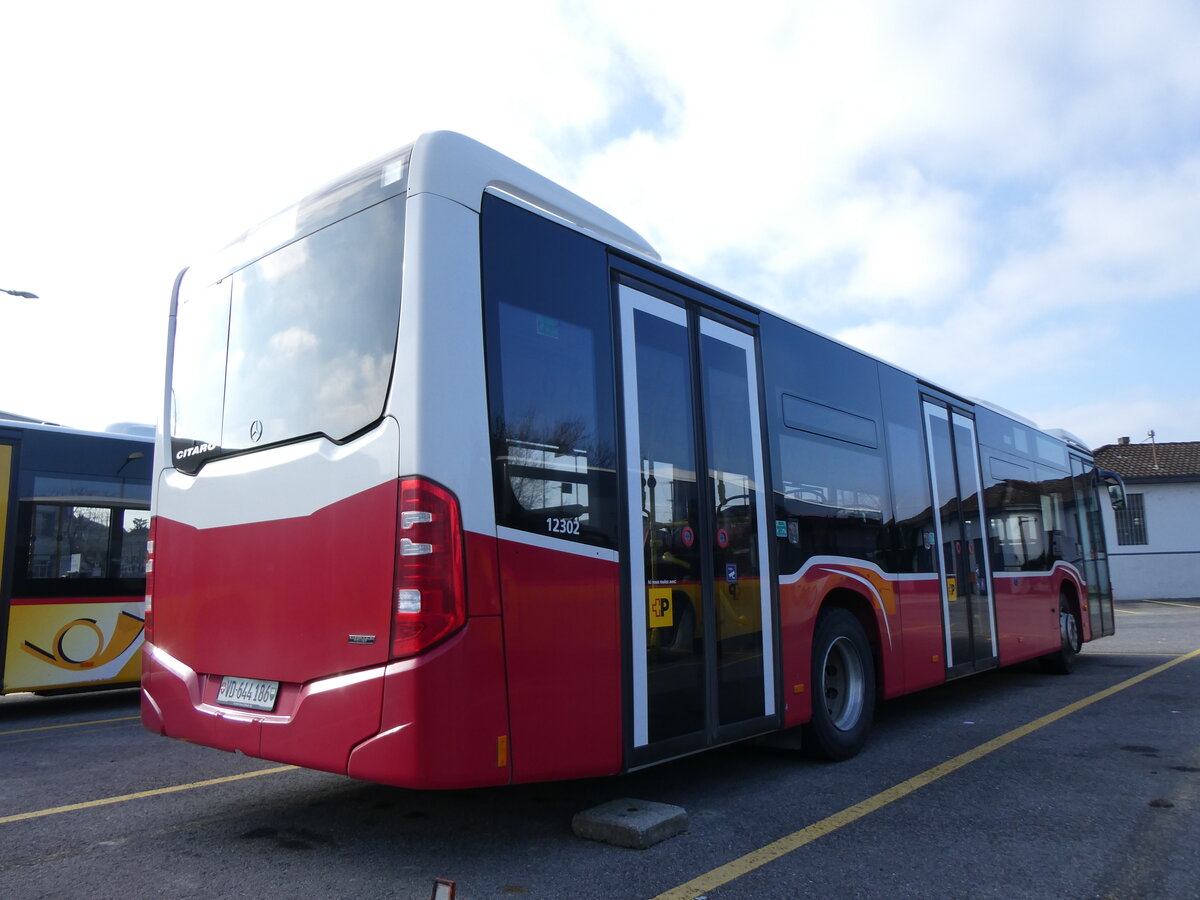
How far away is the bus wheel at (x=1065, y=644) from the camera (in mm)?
10812

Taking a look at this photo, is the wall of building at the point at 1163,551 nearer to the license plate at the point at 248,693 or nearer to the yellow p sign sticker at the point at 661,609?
the yellow p sign sticker at the point at 661,609

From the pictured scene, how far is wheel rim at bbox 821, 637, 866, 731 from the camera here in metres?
6.43

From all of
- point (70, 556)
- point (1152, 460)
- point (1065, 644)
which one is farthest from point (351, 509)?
point (1152, 460)

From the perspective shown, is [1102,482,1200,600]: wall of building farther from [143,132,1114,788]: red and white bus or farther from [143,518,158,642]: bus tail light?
[143,518,158,642]: bus tail light

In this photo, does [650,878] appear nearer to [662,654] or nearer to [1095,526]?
[662,654]

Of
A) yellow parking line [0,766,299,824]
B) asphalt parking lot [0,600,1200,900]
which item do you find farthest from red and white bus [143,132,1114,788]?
yellow parking line [0,766,299,824]

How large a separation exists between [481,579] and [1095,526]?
11828 millimetres

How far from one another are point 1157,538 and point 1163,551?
50 cm

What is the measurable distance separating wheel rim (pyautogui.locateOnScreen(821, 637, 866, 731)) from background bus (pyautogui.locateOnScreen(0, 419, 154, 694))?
7785 mm

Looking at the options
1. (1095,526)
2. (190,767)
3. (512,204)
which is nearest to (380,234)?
(512,204)

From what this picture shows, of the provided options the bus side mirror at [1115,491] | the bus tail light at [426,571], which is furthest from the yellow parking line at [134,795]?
the bus side mirror at [1115,491]

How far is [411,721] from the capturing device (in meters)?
3.50

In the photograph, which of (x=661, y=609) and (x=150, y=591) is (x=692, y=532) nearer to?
(x=661, y=609)

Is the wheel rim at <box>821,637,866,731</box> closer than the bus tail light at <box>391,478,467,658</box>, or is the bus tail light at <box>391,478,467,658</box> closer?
the bus tail light at <box>391,478,467,658</box>
